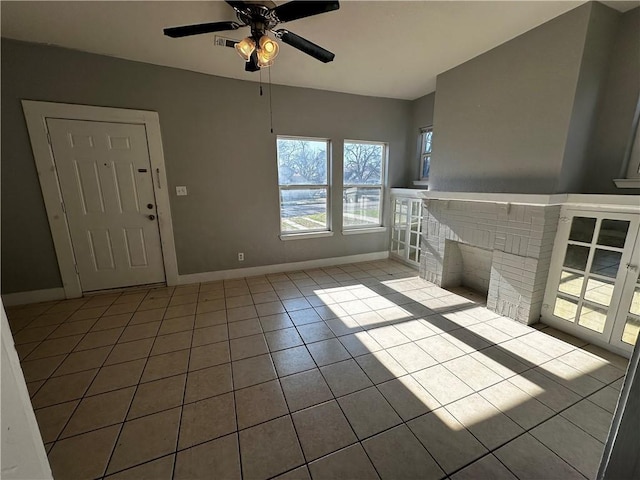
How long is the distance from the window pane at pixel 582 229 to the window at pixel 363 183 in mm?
2634

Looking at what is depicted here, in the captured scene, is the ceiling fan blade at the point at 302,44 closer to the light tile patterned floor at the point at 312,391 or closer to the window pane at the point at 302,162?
the window pane at the point at 302,162

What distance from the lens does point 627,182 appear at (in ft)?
7.01

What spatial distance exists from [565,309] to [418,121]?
3.28m

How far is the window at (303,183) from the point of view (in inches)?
151

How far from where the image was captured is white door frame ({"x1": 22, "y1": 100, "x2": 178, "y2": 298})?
2715mm

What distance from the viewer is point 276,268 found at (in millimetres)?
4020

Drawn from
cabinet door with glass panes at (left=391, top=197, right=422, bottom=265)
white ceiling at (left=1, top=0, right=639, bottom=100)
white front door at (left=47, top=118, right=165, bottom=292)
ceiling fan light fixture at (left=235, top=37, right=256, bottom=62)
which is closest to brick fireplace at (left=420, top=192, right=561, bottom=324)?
cabinet door with glass panes at (left=391, top=197, right=422, bottom=265)

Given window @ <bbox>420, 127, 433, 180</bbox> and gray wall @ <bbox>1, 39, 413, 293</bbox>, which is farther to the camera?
window @ <bbox>420, 127, 433, 180</bbox>

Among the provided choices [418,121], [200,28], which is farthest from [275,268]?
[418,121]

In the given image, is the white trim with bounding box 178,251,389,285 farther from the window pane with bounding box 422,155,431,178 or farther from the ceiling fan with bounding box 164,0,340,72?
the ceiling fan with bounding box 164,0,340,72

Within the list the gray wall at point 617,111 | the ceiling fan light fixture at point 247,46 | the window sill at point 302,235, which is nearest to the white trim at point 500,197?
the gray wall at point 617,111

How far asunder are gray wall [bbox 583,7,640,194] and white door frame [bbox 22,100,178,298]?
178 inches

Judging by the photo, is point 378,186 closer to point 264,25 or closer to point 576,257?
point 576,257

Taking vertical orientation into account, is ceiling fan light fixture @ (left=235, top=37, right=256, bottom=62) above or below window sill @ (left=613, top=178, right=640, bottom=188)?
above
